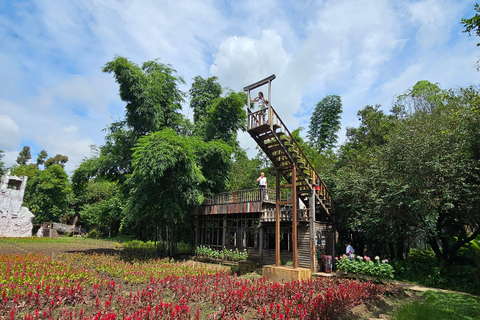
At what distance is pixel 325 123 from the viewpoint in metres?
34.0

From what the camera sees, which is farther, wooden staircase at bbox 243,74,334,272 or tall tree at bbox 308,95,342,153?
tall tree at bbox 308,95,342,153

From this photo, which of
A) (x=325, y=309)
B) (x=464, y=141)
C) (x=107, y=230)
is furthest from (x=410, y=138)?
(x=107, y=230)

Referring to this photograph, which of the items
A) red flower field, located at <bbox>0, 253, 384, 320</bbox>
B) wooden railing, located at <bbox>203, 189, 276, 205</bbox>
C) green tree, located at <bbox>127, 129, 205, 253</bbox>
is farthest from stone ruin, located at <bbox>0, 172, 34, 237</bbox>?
red flower field, located at <bbox>0, 253, 384, 320</bbox>

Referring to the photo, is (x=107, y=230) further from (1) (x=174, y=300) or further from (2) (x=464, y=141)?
(2) (x=464, y=141)

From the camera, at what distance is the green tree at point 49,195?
3853 centimetres

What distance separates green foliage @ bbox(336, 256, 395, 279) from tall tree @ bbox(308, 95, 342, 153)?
73.8ft

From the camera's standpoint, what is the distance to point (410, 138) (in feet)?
40.2

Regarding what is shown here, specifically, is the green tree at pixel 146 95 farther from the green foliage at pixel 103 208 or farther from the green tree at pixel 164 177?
the green foliage at pixel 103 208

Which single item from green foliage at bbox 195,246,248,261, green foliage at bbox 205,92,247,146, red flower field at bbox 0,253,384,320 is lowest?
red flower field at bbox 0,253,384,320

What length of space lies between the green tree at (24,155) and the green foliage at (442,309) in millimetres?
74286

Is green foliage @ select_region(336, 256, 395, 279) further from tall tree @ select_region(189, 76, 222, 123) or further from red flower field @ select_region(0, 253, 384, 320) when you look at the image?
tall tree @ select_region(189, 76, 222, 123)

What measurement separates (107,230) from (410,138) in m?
39.7

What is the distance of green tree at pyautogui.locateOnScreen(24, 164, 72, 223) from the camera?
38531mm

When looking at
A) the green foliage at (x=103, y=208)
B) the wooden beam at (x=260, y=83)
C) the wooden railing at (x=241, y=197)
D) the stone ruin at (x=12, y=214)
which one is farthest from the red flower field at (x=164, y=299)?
the stone ruin at (x=12, y=214)
